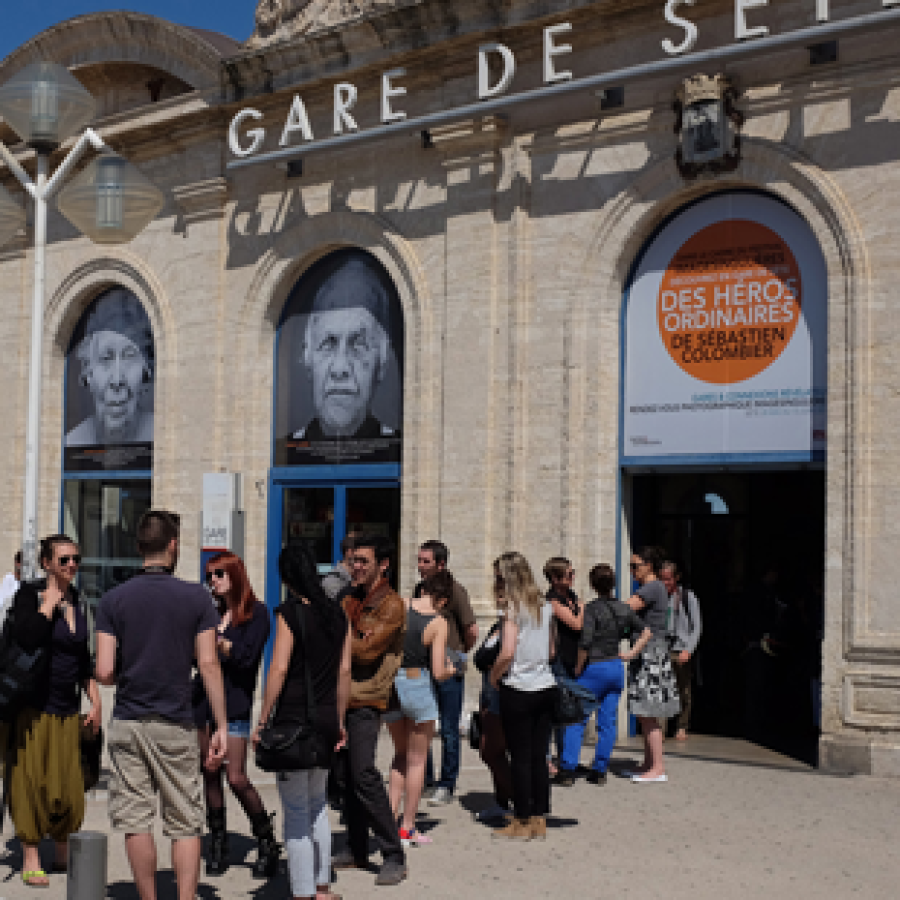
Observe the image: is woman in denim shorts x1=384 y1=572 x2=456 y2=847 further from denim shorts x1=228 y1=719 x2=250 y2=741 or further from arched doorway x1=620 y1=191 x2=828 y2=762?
arched doorway x1=620 y1=191 x2=828 y2=762

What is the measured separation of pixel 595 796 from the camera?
30.0ft

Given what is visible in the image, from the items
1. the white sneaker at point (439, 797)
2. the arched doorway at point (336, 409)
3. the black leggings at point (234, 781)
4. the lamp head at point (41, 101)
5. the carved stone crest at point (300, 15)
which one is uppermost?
the carved stone crest at point (300, 15)

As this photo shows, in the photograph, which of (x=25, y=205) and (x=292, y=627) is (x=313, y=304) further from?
(x=292, y=627)

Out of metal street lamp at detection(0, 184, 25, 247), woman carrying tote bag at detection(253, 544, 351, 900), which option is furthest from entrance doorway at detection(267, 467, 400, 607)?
woman carrying tote bag at detection(253, 544, 351, 900)

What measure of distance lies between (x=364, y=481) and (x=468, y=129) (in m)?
3.85

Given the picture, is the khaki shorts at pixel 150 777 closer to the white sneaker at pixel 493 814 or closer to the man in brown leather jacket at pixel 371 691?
the man in brown leather jacket at pixel 371 691

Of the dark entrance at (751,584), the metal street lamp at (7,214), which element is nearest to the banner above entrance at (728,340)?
the dark entrance at (751,584)

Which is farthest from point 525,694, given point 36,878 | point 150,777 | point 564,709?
point 36,878

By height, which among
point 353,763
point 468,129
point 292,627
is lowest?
point 353,763

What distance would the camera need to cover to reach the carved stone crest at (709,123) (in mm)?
11023

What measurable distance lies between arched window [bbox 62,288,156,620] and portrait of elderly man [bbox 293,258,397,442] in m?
2.69

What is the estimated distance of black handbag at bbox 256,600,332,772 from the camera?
5820 mm

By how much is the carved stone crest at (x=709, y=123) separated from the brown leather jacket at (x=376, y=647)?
597cm

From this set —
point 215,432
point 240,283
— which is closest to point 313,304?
point 240,283
